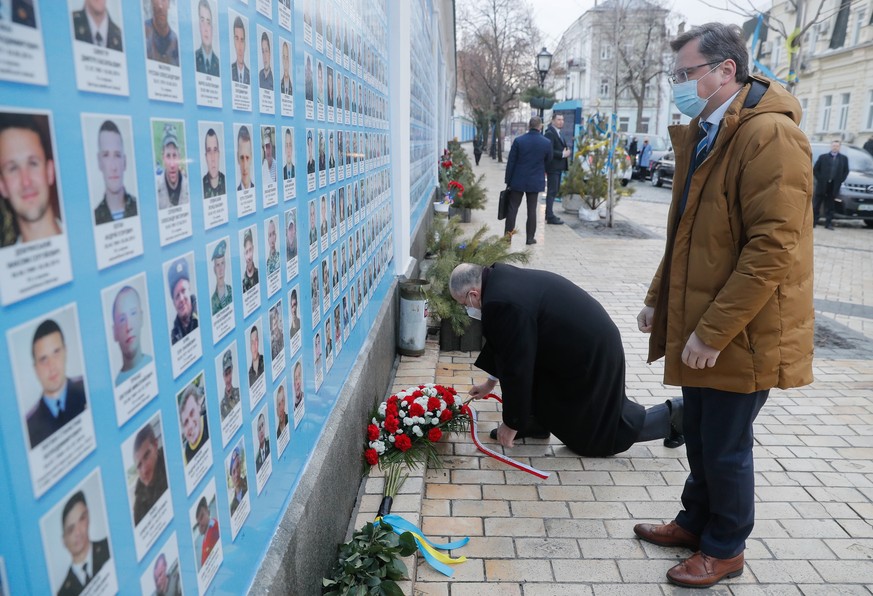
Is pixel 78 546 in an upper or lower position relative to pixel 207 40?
lower

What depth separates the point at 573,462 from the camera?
3846 millimetres

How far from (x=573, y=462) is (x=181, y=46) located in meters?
3.22

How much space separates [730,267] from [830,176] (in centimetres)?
1364

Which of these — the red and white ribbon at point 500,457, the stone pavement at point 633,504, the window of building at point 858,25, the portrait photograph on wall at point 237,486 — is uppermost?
the window of building at point 858,25

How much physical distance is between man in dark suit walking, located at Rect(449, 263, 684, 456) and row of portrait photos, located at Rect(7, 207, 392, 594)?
1549 mm

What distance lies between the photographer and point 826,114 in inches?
1205

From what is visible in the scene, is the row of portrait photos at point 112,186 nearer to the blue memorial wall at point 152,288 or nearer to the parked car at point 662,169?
the blue memorial wall at point 152,288

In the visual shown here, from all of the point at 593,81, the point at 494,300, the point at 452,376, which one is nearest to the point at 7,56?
A: the point at 494,300

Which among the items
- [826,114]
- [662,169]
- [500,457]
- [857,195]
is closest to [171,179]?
[500,457]

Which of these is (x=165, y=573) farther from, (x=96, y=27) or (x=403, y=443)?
(x=403, y=443)

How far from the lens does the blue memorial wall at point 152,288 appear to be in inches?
33.6

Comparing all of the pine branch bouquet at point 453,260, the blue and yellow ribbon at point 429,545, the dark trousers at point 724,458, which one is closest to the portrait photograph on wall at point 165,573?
the blue and yellow ribbon at point 429,545

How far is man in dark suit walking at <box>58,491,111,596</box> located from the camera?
94cm

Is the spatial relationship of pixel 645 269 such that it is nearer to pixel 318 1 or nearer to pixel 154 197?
pixel 318 1
